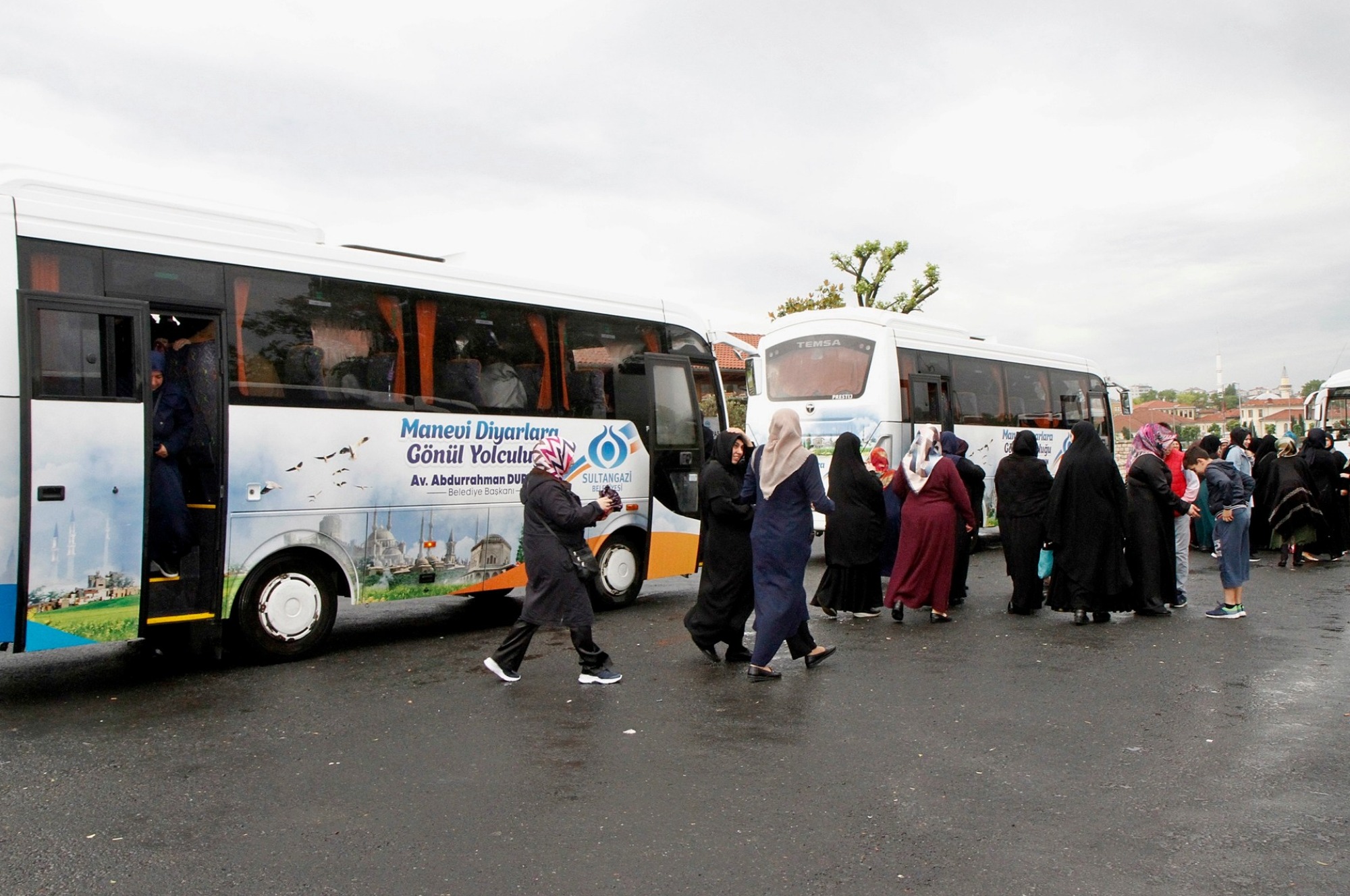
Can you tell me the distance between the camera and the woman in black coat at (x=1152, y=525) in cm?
1019

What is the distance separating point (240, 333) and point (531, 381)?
2.78 metres

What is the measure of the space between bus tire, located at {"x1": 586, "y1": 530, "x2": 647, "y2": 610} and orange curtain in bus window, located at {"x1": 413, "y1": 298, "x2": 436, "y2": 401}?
2676 millimetres

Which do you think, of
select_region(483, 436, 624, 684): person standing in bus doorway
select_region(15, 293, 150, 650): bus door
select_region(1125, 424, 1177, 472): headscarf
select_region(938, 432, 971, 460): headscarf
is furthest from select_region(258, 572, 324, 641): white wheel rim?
select_region(1125, 424, 1177, 472): headscarf

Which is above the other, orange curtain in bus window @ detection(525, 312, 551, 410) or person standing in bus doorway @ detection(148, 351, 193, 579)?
orange curtain in bus window @ detection(525, 312, 551, 410)

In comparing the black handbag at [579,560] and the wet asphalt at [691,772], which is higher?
the black handbag at [579,560]

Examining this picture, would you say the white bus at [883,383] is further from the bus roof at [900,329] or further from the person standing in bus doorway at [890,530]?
the person standing in bus doorway at [890,530]

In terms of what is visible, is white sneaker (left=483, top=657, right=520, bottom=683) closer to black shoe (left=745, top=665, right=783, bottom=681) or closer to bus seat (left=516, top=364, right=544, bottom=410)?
black shoe (left=745, top=665, right=783, bottom=681)

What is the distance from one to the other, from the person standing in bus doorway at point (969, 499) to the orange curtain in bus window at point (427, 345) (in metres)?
4.78

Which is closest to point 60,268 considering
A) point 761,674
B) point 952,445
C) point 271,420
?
point 271,420

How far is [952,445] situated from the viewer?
10562 mm

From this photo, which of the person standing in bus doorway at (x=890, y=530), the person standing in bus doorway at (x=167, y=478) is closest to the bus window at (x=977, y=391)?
the person standing in bus doorway at (x=890, y=530)

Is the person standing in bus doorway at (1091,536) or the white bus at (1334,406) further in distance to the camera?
the white bus at (1334,406)

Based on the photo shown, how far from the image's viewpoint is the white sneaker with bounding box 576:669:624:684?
7434 mm

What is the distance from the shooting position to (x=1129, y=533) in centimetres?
1018
